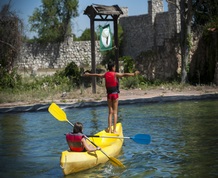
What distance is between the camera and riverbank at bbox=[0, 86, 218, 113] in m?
17.4

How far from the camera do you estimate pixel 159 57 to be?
24.1 m

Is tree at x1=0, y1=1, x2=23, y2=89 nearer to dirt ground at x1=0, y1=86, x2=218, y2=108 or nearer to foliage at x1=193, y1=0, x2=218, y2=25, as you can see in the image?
dirt ground at x1=0, y1=86, x2=218, y2=108

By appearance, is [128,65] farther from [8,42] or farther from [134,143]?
[134,143]

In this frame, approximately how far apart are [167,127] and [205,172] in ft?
15.8

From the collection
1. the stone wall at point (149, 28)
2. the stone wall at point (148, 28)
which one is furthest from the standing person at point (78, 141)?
the stone wall at point (148, 28)

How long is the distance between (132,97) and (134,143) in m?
7.31

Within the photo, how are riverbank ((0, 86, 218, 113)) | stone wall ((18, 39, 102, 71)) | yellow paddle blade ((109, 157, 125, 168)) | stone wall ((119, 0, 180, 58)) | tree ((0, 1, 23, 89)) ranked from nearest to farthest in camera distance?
yellow paddle blade ((109, 157, 125, 168)) < riverbank ((0, 86, 218, 113)) < tree ((0, 1, 23, 89)) < stone wall ((119, 0, 180, 58)) < stone wall ((18, 39, 102, 71))

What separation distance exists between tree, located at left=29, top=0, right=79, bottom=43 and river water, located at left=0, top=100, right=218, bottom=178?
81.1 ft

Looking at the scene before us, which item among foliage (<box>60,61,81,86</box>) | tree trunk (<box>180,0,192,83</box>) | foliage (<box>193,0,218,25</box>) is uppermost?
foliage (<box>193,0,218,25</box>)

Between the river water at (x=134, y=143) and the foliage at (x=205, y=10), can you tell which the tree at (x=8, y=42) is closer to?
the river water at (x=134, y=143)

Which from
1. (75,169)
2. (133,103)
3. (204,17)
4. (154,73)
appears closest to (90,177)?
(75,169)

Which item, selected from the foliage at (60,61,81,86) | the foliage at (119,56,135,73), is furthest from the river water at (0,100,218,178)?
the foliage at (119,56,135,73)

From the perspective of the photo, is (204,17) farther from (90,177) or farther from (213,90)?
(90,177)

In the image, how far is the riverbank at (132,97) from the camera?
1742 centimetres
